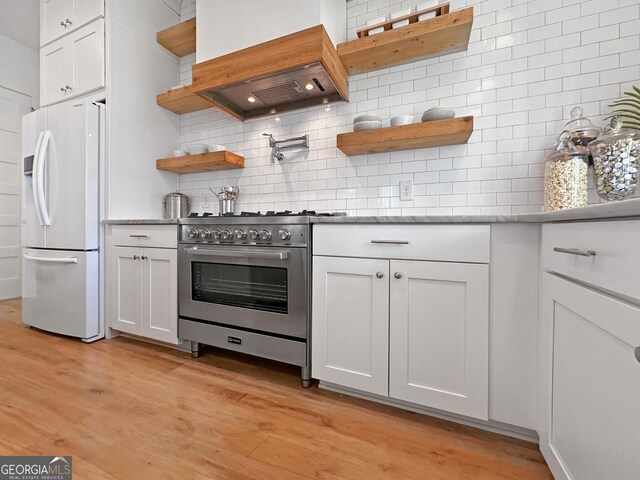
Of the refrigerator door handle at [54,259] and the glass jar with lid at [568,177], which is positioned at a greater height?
the glass jar with lid at [568,177]

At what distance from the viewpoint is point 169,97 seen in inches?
95.5

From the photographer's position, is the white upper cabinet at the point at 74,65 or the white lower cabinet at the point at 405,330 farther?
the white upper cabinet at the point at 74,65

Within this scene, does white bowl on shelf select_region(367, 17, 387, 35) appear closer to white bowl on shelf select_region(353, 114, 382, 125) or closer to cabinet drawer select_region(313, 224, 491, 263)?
white bowl on shelf select_region(353, 114, 382, 125)

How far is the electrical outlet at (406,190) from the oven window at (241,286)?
95 centimetres

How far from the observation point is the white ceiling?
9.52ft

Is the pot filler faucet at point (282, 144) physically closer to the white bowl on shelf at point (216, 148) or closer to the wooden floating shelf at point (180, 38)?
the white bowl on shelf at point (216, 148)

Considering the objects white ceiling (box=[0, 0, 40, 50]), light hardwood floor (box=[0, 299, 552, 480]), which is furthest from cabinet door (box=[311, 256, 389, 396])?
white ceiling (box=[0, 0, 40, 50])

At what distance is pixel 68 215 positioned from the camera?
219cm

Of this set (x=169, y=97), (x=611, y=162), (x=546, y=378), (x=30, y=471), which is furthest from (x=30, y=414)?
(x=611, y=162)

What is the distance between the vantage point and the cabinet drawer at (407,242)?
1178mm

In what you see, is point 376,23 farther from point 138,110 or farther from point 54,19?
point 54,19

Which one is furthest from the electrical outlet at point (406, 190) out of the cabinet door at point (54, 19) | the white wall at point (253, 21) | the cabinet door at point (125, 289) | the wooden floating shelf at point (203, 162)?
the cabinet door at point (54, 19)

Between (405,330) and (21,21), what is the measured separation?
4.89 m

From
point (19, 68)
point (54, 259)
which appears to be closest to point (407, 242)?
point (54, 259)
